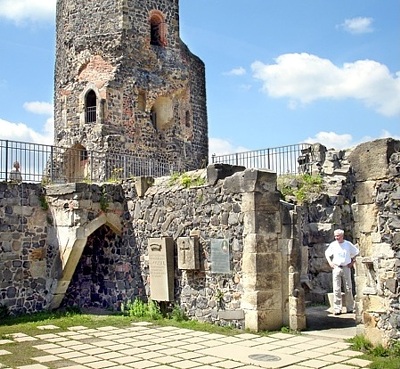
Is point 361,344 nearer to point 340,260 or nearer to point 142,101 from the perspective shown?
point 340,260

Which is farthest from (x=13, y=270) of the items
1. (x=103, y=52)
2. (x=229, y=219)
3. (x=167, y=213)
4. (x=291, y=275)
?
(x=103, y=52)

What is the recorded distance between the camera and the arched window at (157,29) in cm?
2444

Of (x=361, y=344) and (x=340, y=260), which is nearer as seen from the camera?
(x=361, y=344)

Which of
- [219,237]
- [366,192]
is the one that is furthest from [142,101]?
[366,192]

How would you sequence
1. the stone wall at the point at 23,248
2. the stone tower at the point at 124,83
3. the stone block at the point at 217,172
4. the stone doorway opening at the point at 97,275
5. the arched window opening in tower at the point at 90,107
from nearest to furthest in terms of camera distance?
the stone block at the point at 217,172 → the stone wall at the point at 23,248 → the stone doorway opening at the point at 97,275 → the stone tower at the point at 124,83 → the arched window opening in tower at the point at 90,107

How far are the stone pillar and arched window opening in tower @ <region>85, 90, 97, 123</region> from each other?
14.7 meters

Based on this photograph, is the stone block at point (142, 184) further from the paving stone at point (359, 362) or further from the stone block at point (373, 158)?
the paving stone at point (359, 362)

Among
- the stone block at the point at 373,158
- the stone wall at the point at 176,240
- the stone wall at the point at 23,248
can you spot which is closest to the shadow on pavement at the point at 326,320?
the stone wall at the point at 176,240

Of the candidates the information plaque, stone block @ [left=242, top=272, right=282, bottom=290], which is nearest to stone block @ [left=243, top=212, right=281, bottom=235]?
the information plaque

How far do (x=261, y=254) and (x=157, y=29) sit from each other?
696 inches

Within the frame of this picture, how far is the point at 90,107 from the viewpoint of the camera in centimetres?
2328

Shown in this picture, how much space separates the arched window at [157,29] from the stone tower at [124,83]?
0.14 ft

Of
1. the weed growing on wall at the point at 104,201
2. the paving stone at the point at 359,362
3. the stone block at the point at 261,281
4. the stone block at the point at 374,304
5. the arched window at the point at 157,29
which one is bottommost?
the paving stone at the point at 359,362

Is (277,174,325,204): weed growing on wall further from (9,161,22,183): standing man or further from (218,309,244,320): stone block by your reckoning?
(9,161,22,183): standing man
